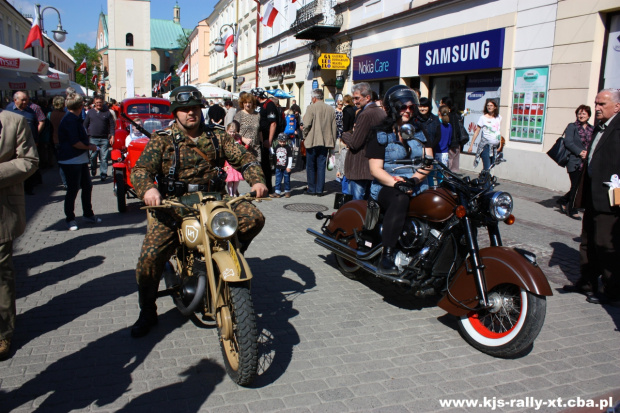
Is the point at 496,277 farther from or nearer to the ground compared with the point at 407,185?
nearer to the ground

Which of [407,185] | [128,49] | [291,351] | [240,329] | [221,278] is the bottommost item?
[291,351]

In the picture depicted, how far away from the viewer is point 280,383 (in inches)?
131

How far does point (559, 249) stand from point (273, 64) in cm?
2859

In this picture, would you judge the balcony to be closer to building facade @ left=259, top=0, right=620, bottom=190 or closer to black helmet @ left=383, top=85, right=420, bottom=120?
building facade @ left=259, top=0, right=620, bottom=190

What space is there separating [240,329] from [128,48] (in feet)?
272

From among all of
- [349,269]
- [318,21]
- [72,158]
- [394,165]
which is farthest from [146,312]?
[318,21]

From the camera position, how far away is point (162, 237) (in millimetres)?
3756

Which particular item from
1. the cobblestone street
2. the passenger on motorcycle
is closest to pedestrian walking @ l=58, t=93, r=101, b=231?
the cobblestone street

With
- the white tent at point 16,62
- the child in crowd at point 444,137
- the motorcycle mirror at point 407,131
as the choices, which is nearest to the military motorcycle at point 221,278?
the motorcycle mirror at point 407,131

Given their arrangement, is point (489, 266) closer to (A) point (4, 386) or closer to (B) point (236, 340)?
(B) point (236, 340)

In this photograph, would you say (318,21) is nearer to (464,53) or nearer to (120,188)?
(464,53)

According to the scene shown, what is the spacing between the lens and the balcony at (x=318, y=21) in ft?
73.0

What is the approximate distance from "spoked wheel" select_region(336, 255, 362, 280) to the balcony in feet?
60.1

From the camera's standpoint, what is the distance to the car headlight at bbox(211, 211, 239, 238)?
3.14 meters
